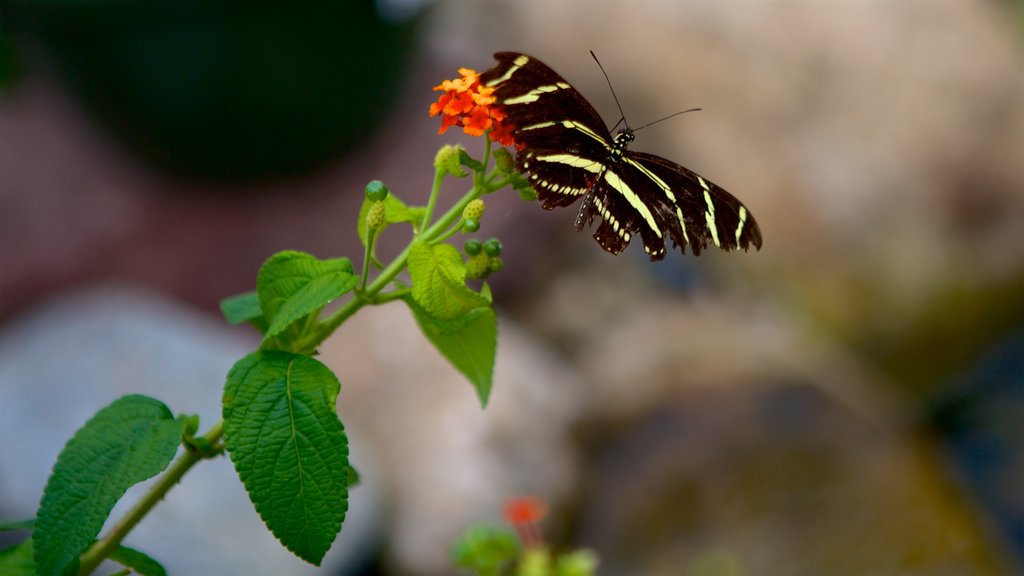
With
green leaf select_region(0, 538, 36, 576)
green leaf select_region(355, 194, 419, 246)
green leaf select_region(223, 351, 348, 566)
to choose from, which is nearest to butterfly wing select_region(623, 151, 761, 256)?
green leaf select_region(355, 194, 419, 246)

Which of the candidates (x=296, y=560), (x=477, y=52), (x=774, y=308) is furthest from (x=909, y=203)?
(x=296, y=560)

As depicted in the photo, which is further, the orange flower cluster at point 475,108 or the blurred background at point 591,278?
the blurred background at point 591,278

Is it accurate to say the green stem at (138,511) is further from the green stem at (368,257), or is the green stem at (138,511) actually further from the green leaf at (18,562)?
the green stem at (368,257)

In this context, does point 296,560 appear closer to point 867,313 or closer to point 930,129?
point 867,313

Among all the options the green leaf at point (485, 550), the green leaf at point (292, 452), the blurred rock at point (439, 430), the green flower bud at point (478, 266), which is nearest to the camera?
the green leaf at point (292, 452)

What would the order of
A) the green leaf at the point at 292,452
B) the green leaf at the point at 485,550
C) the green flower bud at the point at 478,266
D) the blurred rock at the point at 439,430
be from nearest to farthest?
the green leaf at the point at 292,452 < the green flower bud at the point at 478,266 < the green leaf at the point at 485,550 < the blurred rock at the point at 439,430

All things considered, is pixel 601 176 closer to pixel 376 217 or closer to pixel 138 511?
pixel 376 217

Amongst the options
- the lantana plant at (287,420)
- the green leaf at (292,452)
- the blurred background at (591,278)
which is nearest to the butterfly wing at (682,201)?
the lantana plant at (287,420)
